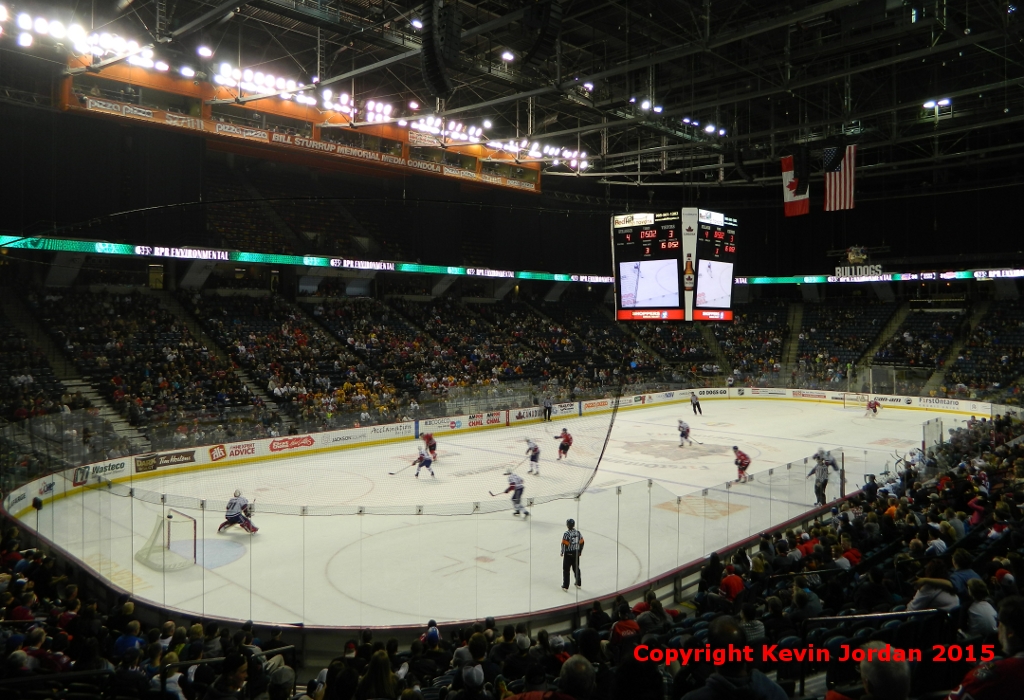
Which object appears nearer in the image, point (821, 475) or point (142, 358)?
point (821, 475)

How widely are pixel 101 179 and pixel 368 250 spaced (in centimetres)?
1147

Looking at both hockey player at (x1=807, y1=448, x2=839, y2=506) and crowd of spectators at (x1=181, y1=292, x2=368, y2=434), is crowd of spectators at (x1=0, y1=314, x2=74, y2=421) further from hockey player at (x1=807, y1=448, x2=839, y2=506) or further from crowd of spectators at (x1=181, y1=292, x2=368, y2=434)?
hockey player at (x1=807, y1=448, x2=839, y2=506)

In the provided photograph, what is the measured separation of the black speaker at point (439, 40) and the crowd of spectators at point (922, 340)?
3570cm

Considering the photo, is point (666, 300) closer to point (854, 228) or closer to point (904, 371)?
point (904, 371)

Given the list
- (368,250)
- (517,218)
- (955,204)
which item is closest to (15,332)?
(368,250)

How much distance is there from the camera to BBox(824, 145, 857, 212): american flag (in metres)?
21.5

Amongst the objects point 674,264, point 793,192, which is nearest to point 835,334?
point 793,192

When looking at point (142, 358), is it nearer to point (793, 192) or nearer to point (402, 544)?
point (402, 544)

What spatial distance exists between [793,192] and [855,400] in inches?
655

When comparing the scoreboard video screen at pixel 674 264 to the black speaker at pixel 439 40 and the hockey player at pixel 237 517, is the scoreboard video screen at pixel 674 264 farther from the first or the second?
the hockey player at pixel 237 517

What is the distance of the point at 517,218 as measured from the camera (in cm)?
3997

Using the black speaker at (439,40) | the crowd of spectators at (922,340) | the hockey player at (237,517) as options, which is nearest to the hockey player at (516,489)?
the hockey player at (237,517)

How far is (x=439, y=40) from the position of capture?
28.3ft

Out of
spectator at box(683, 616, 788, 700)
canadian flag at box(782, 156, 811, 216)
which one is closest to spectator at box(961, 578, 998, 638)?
spectator at box(683, 616, 788, 700)
